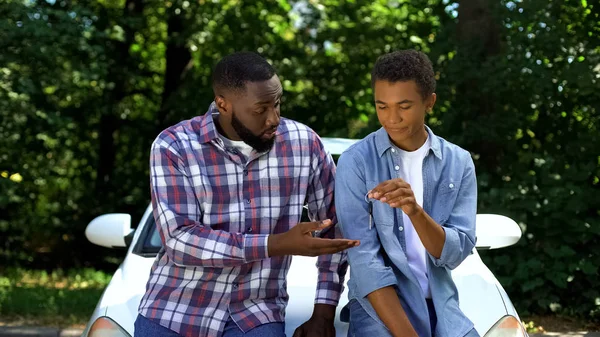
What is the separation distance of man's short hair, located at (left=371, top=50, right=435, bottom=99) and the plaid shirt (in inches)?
18.8

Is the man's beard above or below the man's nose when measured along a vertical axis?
below

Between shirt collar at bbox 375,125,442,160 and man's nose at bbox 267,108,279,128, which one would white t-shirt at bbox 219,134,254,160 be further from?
shirt collar at bbox 375,125,442,160

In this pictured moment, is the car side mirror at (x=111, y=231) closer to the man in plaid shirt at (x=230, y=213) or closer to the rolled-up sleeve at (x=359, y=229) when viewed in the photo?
the man in plaid shirt at (x=230, y=213)

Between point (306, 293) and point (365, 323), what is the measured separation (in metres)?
0.73

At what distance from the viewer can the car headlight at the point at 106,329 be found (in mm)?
3900

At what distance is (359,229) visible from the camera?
3.40 meters

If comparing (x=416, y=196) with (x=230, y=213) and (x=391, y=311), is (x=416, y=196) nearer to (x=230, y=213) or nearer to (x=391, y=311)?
(x=391, y=311)

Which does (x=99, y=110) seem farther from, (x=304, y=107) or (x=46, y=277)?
(x=304, y=107)

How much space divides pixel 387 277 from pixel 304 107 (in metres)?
8.38

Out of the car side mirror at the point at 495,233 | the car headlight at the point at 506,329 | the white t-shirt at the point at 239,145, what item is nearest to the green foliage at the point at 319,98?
the car side mirror at the point at 495,233

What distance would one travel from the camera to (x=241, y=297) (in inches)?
139

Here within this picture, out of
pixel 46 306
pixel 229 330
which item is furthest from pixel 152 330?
pixel 46 306

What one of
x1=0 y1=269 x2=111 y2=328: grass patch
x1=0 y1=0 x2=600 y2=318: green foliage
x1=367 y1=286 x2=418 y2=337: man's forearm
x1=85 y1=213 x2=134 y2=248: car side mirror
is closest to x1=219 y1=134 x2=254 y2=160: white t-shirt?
x1=367 y1=286 x2=418 y2=337: man's forearm

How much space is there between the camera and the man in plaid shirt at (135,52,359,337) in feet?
11.5
